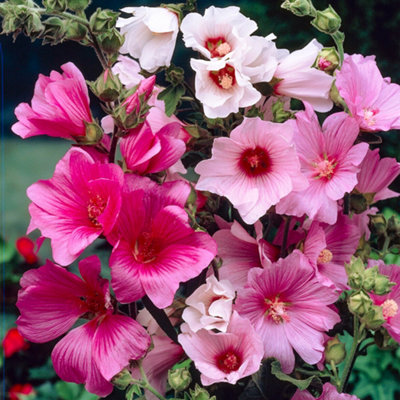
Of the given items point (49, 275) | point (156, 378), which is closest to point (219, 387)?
point (156, 378)

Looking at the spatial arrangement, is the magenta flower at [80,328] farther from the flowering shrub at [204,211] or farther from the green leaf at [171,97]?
the green leaf at [171,97]

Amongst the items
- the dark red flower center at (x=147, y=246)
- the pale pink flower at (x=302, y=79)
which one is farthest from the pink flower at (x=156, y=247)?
the pale pink flower at (x=302, y=79)

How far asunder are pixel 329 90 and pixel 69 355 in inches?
9.7

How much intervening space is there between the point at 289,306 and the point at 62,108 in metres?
0.20

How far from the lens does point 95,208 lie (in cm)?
45

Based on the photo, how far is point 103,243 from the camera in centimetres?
56

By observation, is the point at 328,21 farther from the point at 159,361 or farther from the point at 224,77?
the point at 159,361

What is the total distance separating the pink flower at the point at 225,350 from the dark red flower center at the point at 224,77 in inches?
5.8

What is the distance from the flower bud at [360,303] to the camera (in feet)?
1.48

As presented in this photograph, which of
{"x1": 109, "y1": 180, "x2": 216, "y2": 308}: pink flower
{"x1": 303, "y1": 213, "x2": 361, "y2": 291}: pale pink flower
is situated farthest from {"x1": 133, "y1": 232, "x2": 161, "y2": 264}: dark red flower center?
{"x1": 303, "y1": 213, "x2": 361, "y2": 291}: pale pink flower

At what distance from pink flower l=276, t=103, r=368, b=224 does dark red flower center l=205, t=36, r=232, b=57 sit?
6 cm

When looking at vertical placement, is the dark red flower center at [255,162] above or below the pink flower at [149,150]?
below

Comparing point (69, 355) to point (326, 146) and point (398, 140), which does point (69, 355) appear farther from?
point (398, 140)

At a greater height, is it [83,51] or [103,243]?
[103,243]
